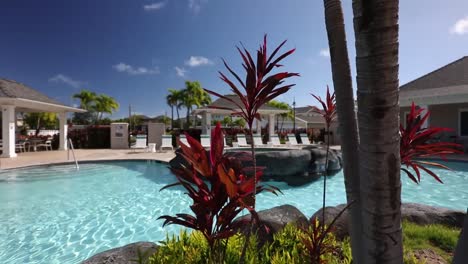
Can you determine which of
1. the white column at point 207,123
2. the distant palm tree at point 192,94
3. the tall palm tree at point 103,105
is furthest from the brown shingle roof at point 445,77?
the tall palm tree at point 103,105

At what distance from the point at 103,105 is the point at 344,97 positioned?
62800 mm

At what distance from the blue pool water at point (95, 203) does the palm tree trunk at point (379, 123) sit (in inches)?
192

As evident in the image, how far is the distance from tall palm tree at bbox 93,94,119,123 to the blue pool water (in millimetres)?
49425

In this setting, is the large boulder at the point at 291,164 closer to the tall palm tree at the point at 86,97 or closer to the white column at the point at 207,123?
the white column at the point at 207,123

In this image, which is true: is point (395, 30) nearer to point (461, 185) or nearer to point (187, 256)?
point (187, 256)

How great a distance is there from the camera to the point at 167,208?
6.84m

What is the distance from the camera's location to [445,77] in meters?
16.6

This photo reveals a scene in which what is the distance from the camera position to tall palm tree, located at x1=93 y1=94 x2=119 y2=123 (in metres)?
55.1

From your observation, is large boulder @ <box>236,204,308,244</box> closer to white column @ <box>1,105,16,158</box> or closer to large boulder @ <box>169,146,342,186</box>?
large boulder @ <box>169,146,342,186</box>

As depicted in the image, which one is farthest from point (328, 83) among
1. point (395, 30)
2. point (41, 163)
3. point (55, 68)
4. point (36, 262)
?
point (55, 68)

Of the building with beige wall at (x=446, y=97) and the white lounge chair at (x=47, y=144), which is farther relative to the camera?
the white lounge chair at (x=47, y=144)

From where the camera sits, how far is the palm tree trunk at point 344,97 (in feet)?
5.23

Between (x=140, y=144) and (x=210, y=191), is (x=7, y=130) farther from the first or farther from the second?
(x=210, y=191)

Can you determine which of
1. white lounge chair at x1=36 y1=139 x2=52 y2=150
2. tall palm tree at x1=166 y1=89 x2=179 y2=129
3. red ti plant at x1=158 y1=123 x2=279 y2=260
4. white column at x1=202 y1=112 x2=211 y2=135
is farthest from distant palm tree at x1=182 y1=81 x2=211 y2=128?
red ti plant at x1=158 y1=123 x2=279 y2=260
